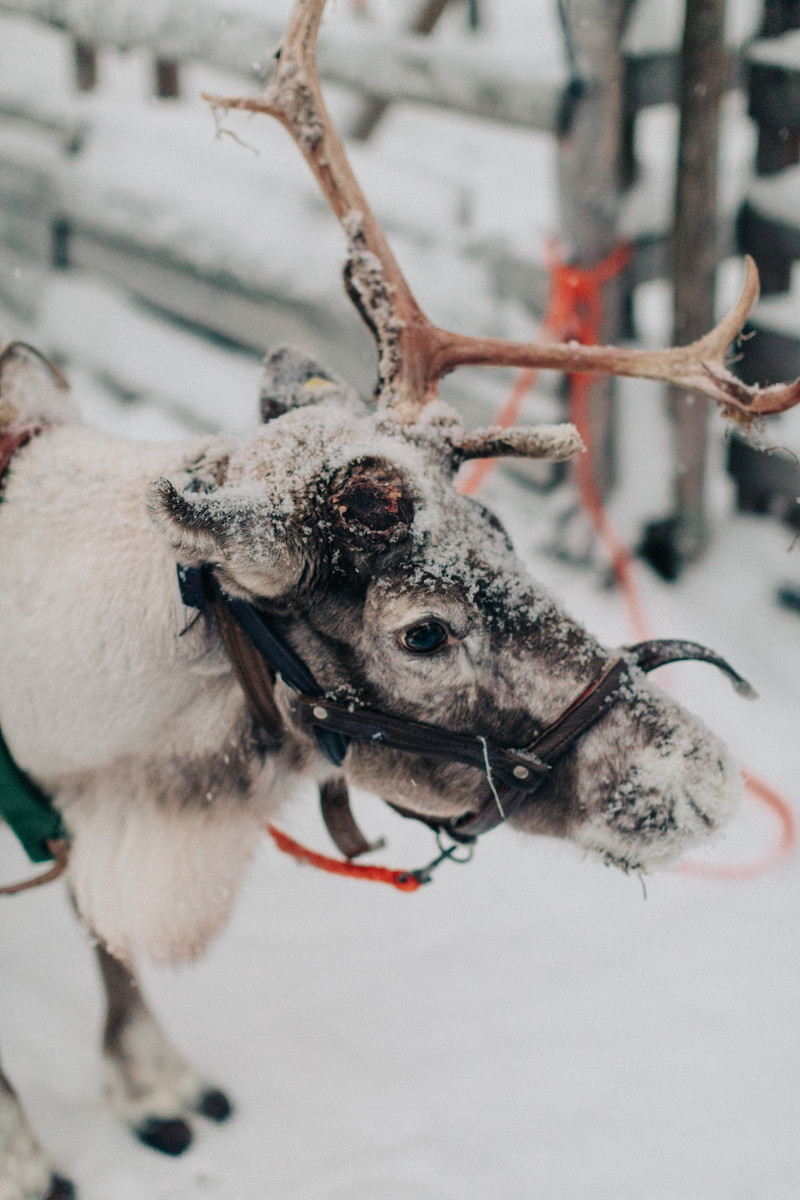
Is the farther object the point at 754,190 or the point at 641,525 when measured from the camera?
the point at 641,525

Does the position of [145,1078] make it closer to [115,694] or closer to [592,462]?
[115,694]

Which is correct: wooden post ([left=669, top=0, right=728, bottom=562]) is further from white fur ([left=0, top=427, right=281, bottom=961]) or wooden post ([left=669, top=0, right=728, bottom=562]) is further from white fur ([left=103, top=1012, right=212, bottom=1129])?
A: white fur ([left=103, top=1012, right=212, bottom=1129])

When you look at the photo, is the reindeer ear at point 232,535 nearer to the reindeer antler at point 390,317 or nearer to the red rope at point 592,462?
the reindeer antler at point 390,317

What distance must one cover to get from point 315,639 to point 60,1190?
5.66ft

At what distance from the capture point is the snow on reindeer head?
161 cm

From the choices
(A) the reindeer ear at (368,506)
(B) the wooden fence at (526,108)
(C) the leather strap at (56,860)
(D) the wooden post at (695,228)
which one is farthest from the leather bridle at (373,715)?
(B) the wooden fence at (526,108)

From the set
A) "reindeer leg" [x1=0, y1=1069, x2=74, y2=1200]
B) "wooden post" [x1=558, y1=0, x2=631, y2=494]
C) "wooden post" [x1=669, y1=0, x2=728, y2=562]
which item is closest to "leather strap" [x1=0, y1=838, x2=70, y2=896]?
"reindeer leg" [x1=0, y1=1069, x2=74, y2=1200]

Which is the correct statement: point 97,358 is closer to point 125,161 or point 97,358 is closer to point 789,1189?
point 125,161

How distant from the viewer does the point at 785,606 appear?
406 centimetres

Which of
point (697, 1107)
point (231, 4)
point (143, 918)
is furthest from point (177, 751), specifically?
point (231, 4)

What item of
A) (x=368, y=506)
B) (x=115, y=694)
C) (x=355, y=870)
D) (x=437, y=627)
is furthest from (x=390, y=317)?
(x=355, y=870)

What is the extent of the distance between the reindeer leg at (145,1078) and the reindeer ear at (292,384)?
1.57 meters

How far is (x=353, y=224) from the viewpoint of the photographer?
6.44 ft

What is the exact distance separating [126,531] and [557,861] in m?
2.16
